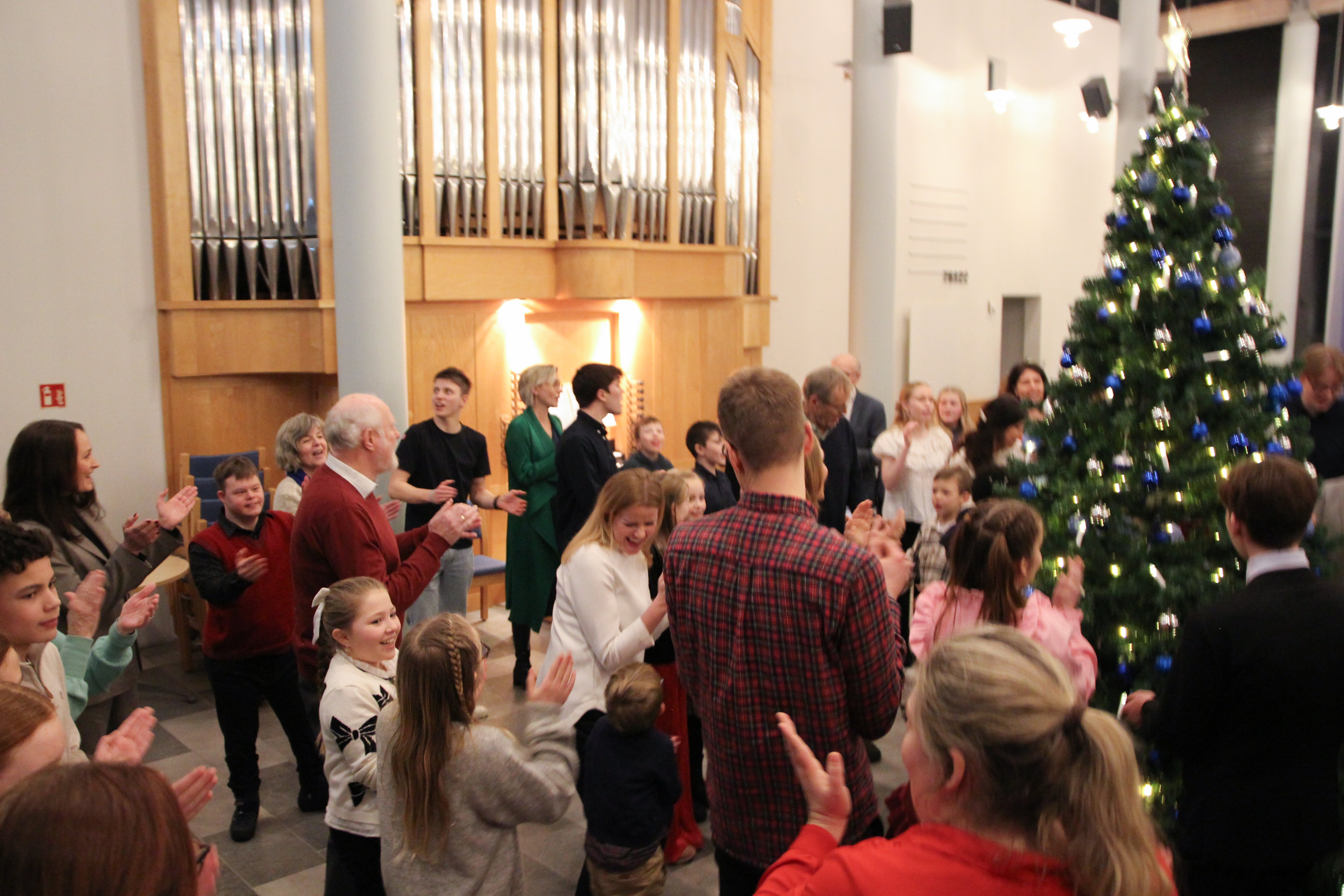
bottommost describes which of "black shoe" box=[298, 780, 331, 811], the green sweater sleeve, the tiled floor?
the tiled floor

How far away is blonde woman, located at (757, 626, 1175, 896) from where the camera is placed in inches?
49.1

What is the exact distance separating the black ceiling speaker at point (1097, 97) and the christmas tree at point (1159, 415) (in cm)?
753

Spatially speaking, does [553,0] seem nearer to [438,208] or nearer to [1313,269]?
[438,208]

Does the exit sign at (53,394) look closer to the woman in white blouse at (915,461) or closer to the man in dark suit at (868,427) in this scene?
the man in dark suit at (868,427)

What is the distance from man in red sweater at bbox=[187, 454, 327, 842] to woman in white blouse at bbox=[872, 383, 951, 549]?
2.98m

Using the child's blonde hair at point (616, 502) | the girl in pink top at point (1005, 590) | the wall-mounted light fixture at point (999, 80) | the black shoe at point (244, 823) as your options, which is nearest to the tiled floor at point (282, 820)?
the black shoe at point (244, 823)

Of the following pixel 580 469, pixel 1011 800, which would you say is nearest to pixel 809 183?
pixel 580 469

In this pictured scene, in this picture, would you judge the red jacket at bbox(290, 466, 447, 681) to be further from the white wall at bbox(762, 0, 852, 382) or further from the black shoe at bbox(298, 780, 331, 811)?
the white wall at bbox(762, 0, 852, 382)

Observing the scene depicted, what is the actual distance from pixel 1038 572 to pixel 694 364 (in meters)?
4.81

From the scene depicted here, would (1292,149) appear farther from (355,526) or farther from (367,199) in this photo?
(355,526)

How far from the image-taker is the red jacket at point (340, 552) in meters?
3.19

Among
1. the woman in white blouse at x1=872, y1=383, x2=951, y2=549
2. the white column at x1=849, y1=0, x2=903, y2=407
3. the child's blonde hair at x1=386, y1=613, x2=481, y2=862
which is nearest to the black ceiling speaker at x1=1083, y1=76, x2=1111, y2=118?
the white column at x1=849, y1=0, x2=903, y2=407

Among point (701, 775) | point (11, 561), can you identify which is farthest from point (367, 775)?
point (701, 775)

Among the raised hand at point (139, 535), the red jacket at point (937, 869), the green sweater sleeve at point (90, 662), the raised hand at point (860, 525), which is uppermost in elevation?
the raised hand at point (860, 525)
